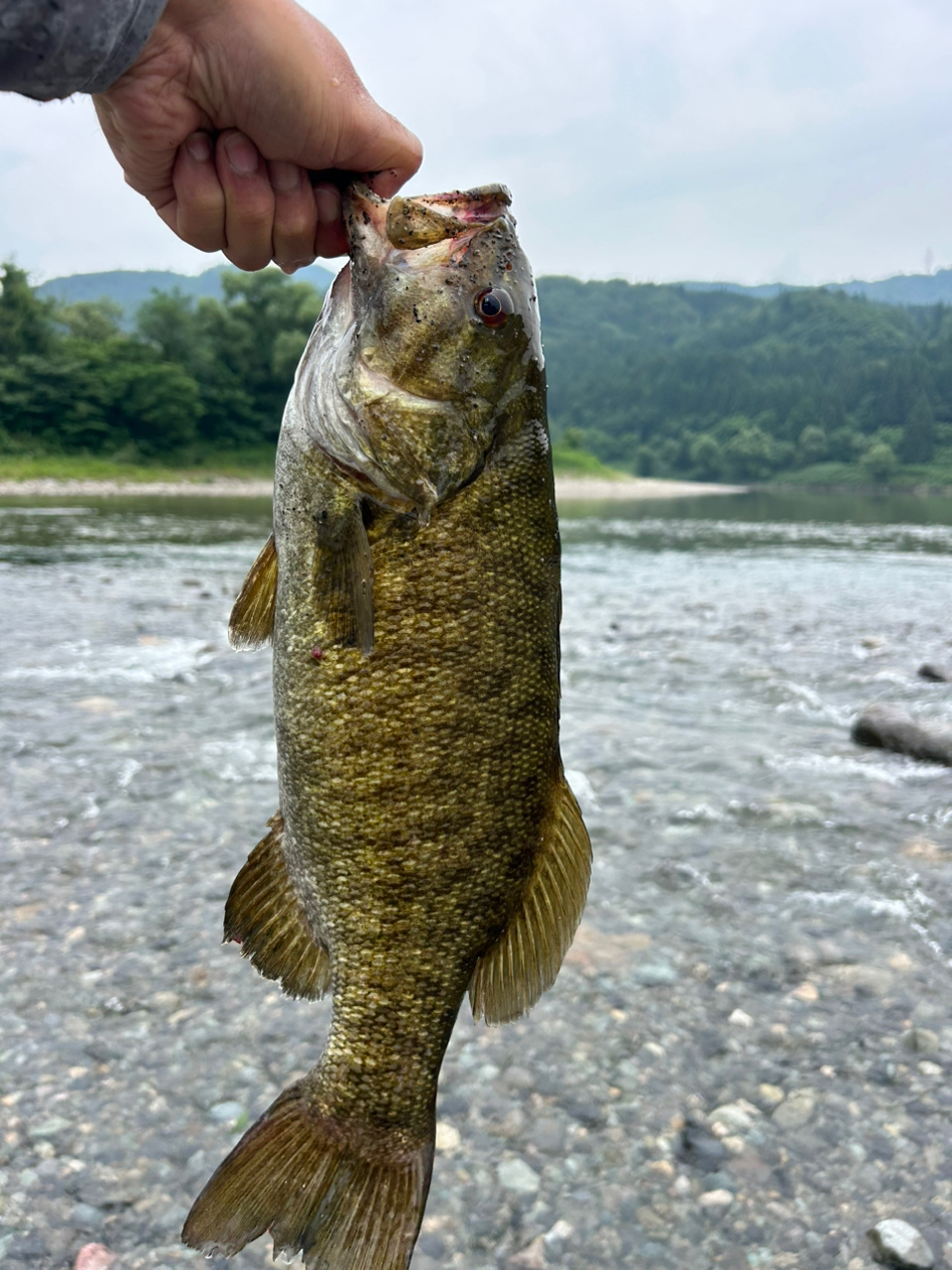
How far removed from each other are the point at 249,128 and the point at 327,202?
0.96 feet

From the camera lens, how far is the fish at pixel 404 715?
7.00 ft

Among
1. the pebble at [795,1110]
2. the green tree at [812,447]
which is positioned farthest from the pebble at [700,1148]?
the green tree at [812,447]

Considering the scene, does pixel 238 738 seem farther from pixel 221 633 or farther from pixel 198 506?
pixel 198 506

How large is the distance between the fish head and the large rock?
588 cm

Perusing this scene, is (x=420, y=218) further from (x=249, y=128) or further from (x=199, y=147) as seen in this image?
(x=199, y=147)

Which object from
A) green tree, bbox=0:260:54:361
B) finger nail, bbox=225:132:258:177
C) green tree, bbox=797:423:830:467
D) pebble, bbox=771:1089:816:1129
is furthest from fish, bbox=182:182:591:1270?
green tree, bbox=797:423:830:467

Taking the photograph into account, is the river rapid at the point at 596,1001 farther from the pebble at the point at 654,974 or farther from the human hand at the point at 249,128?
the human hand at the point at 249,128

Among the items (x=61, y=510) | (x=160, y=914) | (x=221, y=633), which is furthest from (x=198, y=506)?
(x=160, y=914)

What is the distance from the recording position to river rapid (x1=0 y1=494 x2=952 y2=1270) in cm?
278

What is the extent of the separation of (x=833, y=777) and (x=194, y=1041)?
4914mm

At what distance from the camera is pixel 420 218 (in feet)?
7.51

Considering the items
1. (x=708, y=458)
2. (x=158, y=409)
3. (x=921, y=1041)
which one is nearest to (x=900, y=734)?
(x=921, y=1041)

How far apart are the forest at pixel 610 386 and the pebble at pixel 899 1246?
13.3ft

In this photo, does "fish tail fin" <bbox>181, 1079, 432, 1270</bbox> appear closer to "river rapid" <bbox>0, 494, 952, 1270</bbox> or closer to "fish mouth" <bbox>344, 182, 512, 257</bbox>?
"river rapid" <bbox>0, 494, 952, 1270</bbox>
